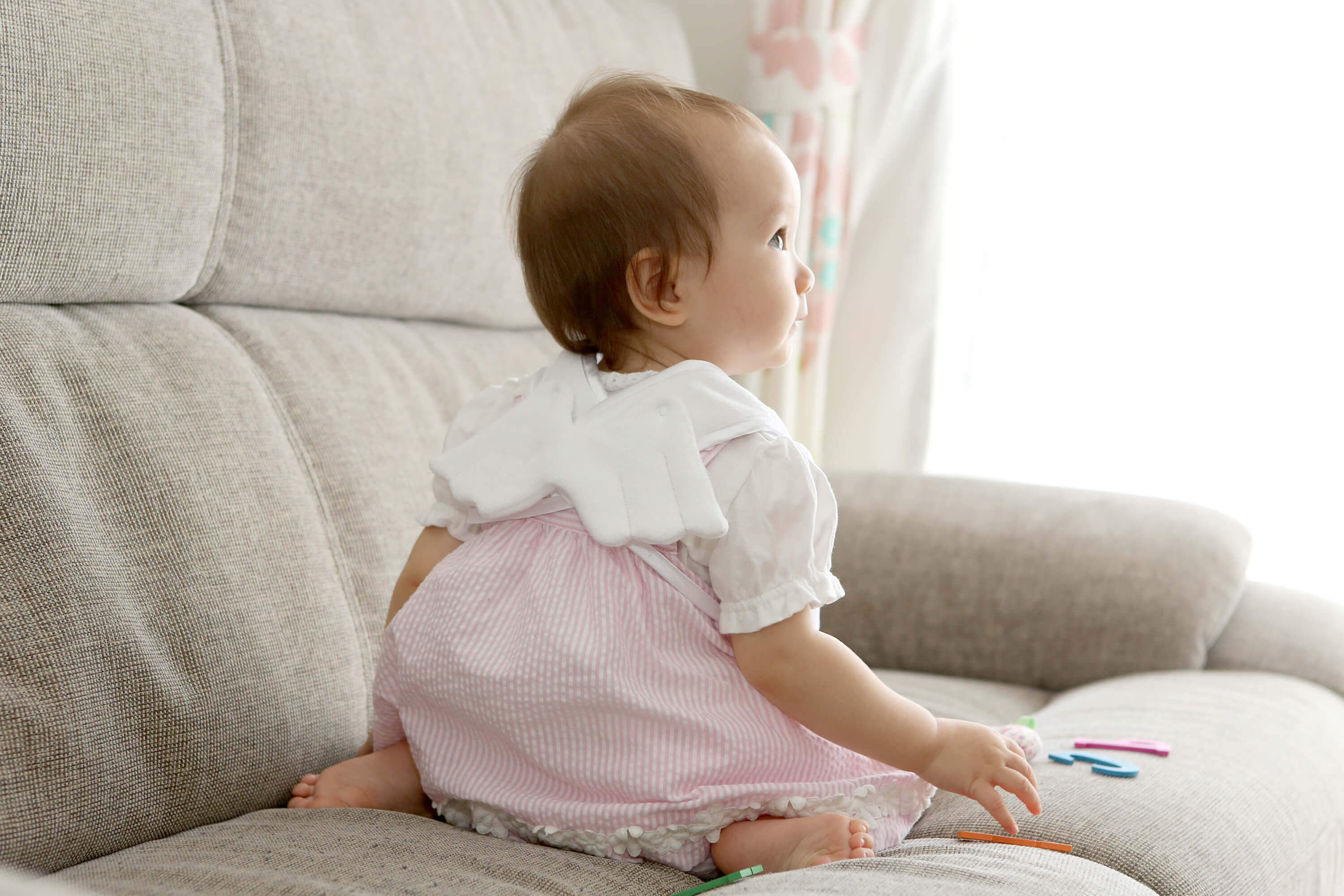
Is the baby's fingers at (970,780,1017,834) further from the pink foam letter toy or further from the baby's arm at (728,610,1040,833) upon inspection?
the pink foam letter toy

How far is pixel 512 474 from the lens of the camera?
87cm

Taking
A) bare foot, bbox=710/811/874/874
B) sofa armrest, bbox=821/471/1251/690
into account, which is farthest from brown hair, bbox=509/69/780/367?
sofa armrest, bbox=821/471/1251/690

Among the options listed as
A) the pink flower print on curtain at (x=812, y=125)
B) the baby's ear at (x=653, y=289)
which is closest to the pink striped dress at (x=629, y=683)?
the baby's ear at (x=653, y=289)

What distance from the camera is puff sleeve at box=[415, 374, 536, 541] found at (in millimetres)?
941

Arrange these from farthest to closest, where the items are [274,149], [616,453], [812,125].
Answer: [812,125] → [274,149] → [616,453]

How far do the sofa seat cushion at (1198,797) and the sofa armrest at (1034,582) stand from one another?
13cm

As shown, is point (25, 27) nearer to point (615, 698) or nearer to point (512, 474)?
point (512, 474)

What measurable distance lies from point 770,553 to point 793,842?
21 centimetres

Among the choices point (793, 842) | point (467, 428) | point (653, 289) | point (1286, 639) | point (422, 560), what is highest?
point (653, 289)

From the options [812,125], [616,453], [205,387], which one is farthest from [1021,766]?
[812,125]

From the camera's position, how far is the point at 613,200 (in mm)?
850

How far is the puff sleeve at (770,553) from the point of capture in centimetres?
78

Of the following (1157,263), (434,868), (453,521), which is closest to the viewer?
(434,868)

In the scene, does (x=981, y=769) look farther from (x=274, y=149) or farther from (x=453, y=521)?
(x=274, y=149)
